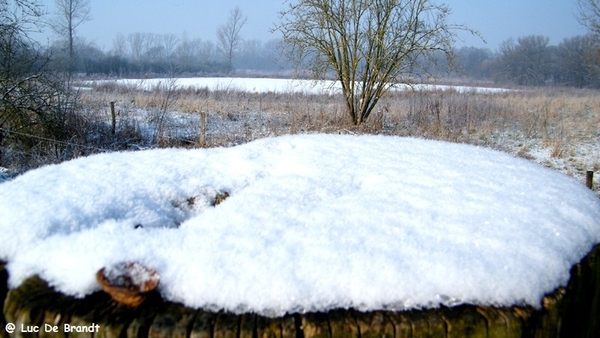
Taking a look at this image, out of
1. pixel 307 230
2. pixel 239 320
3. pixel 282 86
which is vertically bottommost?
pixel 239 320

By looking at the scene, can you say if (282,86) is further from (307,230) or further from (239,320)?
(239,320)

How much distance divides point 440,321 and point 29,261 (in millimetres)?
1181

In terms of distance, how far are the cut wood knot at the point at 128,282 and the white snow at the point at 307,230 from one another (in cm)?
3

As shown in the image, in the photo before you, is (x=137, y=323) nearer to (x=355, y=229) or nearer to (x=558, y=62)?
(x=355, y=229)

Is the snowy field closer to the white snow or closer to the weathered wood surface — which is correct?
the white snow

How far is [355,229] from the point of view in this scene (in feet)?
4.50

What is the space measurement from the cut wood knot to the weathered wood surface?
0.03 m

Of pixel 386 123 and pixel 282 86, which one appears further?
pixel 282 86

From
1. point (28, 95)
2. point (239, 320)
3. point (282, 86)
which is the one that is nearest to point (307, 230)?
point (239, 320)

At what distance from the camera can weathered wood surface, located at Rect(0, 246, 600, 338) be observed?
1034mm

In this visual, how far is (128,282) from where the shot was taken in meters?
1.10

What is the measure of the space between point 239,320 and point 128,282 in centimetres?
32

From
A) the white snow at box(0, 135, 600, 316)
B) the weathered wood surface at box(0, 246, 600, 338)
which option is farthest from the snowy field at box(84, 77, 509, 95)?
the weathered wood surface at box(0, 246, 600, 338)

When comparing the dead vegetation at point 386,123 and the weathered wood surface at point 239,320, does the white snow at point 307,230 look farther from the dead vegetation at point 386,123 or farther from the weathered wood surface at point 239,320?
the dead vegetation at point 386,123
